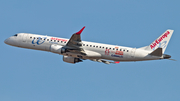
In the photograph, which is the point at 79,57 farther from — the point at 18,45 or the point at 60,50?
the point at 18,45

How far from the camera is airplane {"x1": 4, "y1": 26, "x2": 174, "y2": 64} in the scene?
6100 cm

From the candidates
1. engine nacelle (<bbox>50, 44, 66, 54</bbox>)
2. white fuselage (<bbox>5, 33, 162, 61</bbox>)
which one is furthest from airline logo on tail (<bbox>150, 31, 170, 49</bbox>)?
engine nacelle (<bbox>50, 44, 66, 54</bbox>)

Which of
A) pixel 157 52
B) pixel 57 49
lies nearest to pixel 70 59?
pixel 57 49

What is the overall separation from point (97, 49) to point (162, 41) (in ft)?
42.9

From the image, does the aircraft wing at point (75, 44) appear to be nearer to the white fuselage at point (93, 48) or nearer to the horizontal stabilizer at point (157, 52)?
the white fuselage at point (93, 48)

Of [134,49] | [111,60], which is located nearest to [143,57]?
[134,49]

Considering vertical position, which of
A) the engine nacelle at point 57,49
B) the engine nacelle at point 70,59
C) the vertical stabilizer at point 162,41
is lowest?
the engine nacelle at point 70,59

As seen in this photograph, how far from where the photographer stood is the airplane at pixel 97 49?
61.0 metres

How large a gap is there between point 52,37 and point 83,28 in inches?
428

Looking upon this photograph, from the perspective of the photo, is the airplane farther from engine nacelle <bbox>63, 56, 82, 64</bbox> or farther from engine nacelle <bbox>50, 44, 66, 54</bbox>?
engine nacelle <bbox>63, 56, 82, 64</bbox>

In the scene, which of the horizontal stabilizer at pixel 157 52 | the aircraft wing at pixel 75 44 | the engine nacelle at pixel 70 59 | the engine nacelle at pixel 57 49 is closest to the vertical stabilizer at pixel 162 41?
the horizontal stabilizer at pixel 157 52

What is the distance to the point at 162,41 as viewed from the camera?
2495 inches

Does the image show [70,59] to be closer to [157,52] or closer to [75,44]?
[75,44]

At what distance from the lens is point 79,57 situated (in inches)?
2557
